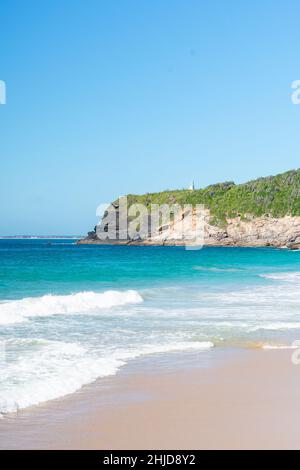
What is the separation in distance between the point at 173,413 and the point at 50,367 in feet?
10.9

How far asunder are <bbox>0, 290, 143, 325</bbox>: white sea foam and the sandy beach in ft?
25.3

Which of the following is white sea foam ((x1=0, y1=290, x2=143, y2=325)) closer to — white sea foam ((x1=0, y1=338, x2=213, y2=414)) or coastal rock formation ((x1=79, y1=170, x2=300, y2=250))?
white sea foam ((x1=0, y1=338, x2=213, y2=414))

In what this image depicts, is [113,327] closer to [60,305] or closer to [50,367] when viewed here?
[60,305]

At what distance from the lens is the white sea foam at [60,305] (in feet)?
56.0

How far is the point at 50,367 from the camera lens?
9.71 meters

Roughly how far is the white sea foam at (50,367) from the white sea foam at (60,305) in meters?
4.52

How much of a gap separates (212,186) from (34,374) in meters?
112

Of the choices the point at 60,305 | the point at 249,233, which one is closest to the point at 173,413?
the point at 60,305

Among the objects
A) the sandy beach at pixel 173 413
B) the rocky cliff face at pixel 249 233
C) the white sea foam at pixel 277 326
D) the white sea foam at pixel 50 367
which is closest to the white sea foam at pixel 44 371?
the white sea foam at pixel 50 367

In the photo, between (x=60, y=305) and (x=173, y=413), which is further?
(x=60, y=305)

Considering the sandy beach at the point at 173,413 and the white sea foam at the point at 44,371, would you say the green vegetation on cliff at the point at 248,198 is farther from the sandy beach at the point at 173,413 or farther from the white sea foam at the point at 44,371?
the sandy beach at the point at 173,413

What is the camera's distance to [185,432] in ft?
21.0

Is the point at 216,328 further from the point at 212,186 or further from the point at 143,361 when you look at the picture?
the point at 212,186

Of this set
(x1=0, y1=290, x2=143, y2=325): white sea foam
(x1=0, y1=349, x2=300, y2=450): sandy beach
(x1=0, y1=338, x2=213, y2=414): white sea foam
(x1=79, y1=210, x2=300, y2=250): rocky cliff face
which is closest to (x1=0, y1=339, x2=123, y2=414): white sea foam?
(x1=0, y1=338, x2=213, y2=414): white sea foam
